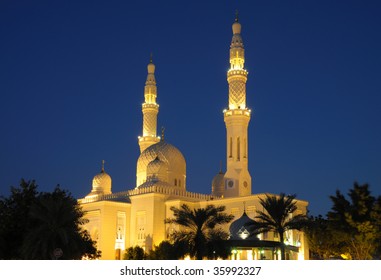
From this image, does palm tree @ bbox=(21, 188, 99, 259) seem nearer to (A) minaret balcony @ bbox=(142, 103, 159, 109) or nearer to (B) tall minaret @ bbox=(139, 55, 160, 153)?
(B) tall minaret @ bbox=(139, 55, 160, 153)

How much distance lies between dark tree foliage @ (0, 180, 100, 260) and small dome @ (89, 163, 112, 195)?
78.9ft

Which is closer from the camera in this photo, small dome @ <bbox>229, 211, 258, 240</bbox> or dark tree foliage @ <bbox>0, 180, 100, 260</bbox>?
dark tree foliage @ <bbox>0, 180, 100, 260</bbox>

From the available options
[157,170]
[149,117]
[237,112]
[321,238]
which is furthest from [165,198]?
[321,238]

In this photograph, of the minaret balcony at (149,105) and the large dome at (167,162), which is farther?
the minaret balcony at (149,105)

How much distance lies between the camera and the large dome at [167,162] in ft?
190

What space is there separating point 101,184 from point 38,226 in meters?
27.8

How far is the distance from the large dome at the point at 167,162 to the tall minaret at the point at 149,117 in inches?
133

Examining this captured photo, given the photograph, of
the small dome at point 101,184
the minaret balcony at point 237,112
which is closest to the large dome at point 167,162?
the small dome at point 101,184

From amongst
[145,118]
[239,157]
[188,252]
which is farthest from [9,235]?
[145,118]

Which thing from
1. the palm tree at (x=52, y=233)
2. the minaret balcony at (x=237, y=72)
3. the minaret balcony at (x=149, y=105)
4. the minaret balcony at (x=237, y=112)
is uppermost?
the minaret balcony at (x=237, y=72)

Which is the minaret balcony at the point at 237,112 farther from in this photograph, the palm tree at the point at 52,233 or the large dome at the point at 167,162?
the palm tree at the point at 52,233

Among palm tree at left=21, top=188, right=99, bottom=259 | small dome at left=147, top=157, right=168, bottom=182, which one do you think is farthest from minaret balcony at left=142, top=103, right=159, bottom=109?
palm tree at left=21, top=188, right=99, bottom=259

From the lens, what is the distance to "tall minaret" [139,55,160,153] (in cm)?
6294

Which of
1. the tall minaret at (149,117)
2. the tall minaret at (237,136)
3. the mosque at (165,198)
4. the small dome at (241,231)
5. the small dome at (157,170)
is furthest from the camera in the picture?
the tall minaret at (149,117)
